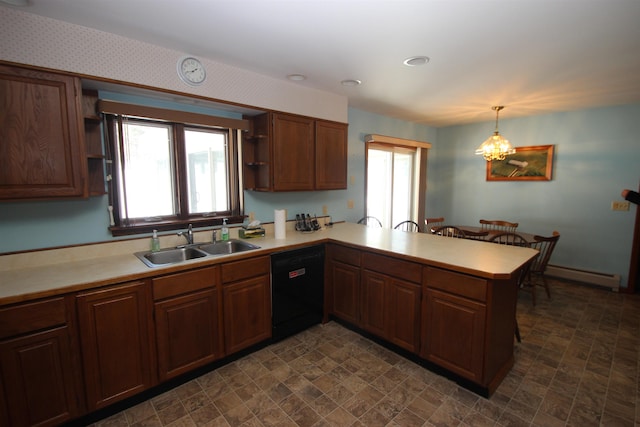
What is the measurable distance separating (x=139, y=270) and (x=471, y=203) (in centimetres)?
499

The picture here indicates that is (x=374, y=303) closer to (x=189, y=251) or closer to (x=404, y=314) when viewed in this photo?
(x=404, y=314)

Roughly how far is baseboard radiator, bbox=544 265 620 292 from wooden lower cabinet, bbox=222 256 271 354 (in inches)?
168

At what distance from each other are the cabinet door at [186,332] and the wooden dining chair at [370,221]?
245 cm

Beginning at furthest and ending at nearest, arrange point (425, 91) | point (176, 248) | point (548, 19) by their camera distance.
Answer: point (425, 91) → point (176, 248) → point (548, 19)

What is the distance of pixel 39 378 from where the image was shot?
160 centimetres

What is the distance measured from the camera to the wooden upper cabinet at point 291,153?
2.87 m

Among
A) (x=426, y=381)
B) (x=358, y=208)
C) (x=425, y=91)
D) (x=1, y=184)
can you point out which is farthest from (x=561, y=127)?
(x=1, y=184)

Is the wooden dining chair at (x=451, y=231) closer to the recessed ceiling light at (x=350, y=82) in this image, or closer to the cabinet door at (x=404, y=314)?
the cabinet door at (x=404, y=314)

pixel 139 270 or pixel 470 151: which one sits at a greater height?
pixel 470 151

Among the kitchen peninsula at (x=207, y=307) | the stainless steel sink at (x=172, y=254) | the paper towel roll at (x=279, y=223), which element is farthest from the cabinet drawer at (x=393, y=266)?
the stainless steel sink at (x=172, y=254)

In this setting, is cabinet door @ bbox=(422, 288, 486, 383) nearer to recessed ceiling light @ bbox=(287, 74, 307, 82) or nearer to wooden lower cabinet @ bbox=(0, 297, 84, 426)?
recessed ceiling light @ bbox=(287, 74, 307, 82)

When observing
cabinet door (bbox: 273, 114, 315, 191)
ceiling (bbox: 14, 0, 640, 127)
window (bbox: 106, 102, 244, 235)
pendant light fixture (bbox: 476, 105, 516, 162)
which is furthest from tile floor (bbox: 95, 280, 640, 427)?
ceiling (bbox: 14, 0, 640, 127)

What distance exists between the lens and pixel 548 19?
1.75 meters

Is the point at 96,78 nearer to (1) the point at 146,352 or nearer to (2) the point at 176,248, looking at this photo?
(2) the point at 176,248
